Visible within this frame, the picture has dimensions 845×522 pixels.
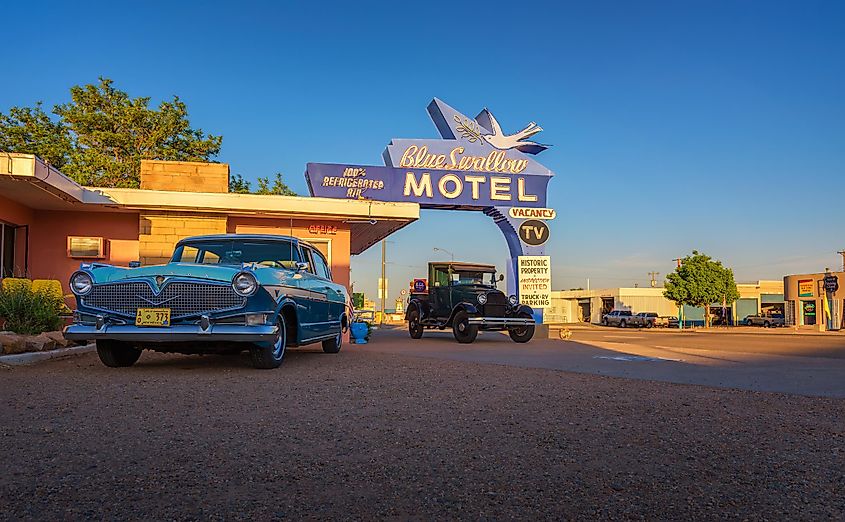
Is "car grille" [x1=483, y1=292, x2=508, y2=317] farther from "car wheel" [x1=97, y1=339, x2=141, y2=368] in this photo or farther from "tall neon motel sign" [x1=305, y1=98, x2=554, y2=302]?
"car wheel" [x1=97, y1=339, x2=141, y2=368]

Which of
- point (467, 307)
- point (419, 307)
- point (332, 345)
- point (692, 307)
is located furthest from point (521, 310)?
point (692, 307)

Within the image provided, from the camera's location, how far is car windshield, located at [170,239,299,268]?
9398mm

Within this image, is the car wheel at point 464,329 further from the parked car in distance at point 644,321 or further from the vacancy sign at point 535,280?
the parked car in distance at point 644,321

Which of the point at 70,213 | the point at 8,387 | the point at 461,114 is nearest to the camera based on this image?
the point at 8,387

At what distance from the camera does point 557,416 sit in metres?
5.37

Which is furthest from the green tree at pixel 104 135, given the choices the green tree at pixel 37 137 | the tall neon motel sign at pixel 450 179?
the tall neon motel sign at pixel 450 179

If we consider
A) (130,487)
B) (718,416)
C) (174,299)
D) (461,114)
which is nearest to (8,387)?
(174,299)

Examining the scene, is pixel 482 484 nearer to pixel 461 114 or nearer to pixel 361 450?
pixel 361 450

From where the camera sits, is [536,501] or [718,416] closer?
[536,501]

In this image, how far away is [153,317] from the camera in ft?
24.2

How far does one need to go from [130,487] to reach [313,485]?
86 centimetres

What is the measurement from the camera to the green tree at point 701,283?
55781 millimetres

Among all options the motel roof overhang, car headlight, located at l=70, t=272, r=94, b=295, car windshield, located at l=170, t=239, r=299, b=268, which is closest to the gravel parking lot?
car headlight, located at l=70, t=272, r=94, b=295

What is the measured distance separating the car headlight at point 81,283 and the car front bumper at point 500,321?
395 inches
